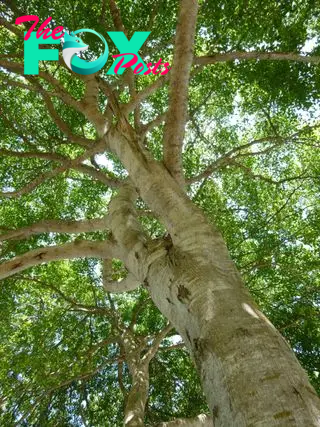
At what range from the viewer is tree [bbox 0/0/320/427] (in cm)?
187

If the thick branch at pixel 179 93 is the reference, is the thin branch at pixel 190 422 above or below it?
below

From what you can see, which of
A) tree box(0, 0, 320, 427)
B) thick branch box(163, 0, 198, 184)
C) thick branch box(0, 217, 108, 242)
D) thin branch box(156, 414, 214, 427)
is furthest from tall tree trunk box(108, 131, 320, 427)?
thin branch box(156, 414, 214, 427)

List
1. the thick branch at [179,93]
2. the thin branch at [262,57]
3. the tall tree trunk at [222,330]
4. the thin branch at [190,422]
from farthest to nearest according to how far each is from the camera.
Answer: the thin branch at [262,57]
the thin branch at [190,422]
the thick branch at [179,93]
the tall tree trunk at [222,330]

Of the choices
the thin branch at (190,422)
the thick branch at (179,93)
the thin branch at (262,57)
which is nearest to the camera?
the thick branch at (179,93)

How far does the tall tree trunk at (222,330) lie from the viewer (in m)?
1.52

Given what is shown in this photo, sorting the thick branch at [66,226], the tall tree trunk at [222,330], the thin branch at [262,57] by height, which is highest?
the thin branch at [262,57]

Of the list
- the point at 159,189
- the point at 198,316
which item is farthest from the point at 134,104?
the point at 198,316

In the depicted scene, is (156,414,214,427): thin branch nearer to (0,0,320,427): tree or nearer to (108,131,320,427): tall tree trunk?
(0,0,320,427): tree

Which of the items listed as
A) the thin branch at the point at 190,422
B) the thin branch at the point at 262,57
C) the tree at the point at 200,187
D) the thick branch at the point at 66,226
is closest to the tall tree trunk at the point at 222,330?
the tree at the point at 200,187

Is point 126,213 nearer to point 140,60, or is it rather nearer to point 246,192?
point 140,60

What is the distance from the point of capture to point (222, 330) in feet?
6.20

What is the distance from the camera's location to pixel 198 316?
209cm

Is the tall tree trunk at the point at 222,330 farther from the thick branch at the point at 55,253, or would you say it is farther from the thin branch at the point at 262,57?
the thin branch at the point at 262,57

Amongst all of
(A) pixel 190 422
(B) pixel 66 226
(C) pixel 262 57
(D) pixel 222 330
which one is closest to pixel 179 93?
(B) pixel 66 226
